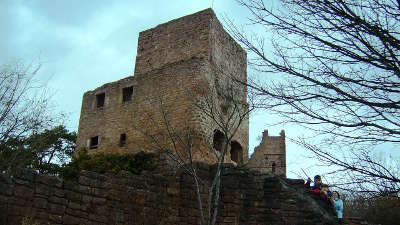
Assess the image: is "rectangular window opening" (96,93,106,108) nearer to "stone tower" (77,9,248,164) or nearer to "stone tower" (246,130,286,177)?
"stone tower" (77,9,248,164)

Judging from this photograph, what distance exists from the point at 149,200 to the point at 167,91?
28.7 feet

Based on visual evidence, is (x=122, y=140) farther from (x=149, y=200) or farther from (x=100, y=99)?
(x=149, y=200)

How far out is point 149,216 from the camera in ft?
34.6

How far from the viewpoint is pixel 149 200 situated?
1068 cm

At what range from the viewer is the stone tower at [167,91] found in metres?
18.3

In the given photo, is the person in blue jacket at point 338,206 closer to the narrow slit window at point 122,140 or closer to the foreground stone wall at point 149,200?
the foreground stone wall at point 149,200

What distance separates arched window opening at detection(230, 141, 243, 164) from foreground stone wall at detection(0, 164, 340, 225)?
22.0 feet

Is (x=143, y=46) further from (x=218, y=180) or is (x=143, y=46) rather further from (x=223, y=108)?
(x=218, y=180)

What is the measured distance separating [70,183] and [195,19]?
1189 cm

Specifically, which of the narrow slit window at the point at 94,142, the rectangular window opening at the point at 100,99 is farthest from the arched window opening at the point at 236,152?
the rectangular window opening at the point at 100,99

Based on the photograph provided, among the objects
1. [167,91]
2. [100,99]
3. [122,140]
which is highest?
[100,99]

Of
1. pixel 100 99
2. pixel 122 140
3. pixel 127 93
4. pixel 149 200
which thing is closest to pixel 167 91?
pixel 127 93

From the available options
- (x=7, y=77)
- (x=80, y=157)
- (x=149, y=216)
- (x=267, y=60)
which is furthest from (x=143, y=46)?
(x=267, y=60)

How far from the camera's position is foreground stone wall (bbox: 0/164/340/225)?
28.7ft
